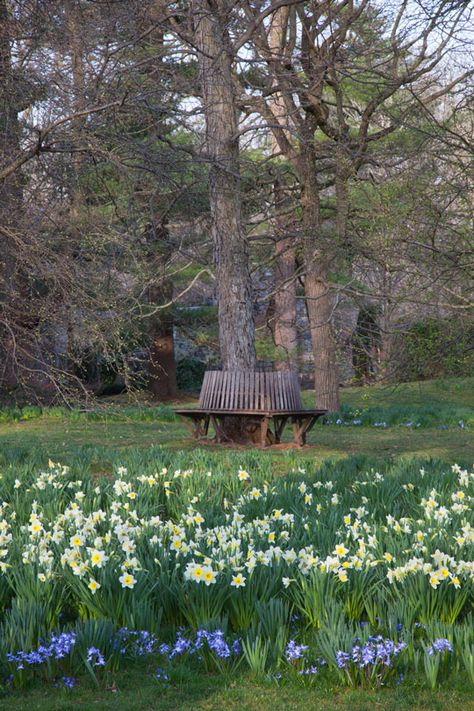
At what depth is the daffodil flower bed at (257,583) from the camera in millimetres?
3502

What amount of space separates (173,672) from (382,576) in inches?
44.6

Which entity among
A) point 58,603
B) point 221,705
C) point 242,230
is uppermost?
point 242,230

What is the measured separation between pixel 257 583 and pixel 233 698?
724 millimetres

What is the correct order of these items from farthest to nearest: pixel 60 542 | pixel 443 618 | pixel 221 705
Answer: pixel 60 542 → pixel 443 618 → pixel 221 705

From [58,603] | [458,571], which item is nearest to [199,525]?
[58,603]

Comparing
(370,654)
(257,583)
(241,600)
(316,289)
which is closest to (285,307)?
(316,289)

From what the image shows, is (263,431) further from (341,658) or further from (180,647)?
(341,658)

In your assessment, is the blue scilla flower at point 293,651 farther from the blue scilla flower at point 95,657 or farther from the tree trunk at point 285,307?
the tree trunk at point 285,307

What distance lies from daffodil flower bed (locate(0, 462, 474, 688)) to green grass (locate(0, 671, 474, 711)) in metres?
0.08

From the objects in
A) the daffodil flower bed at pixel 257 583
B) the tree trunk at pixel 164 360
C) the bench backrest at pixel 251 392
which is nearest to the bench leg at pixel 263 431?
the bench backrest at pixel 251 392

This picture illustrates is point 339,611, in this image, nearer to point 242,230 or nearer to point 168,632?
point 168,632

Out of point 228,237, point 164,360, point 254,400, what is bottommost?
point 254,400

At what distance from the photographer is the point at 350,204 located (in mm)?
13781

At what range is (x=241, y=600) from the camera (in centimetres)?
394
